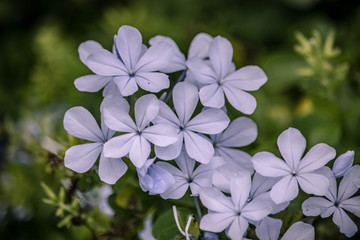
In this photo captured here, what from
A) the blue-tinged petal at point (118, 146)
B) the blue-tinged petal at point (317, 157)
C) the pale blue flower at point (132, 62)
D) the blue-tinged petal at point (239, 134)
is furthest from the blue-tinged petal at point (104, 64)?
the blue-tinged petal at point (317, 157)

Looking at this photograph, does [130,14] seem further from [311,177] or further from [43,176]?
[311,177]

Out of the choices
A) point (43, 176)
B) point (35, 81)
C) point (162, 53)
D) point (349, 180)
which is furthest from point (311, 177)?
point (35, 81)

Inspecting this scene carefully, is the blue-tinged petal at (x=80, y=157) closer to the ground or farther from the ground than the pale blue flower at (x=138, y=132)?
closer to the ground

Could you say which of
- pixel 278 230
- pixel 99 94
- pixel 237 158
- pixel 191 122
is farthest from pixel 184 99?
pixel 99 94

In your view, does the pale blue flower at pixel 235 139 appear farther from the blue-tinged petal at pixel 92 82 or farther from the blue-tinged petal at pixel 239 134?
the blue-tinged petal at pixel 92 82

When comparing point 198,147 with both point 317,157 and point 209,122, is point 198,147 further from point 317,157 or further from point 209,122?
point 317,157

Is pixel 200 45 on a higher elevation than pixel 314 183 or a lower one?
higher
